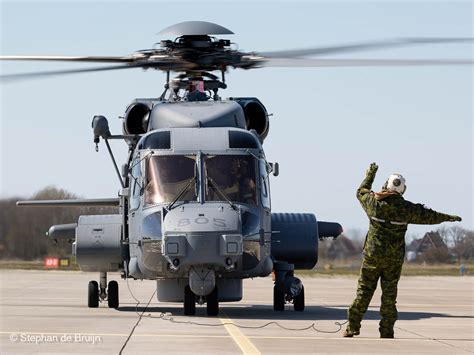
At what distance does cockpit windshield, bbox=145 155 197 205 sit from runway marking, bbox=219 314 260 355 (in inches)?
83.8

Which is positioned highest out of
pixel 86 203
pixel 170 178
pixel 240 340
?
pixel 170 178

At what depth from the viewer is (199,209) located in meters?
18.0

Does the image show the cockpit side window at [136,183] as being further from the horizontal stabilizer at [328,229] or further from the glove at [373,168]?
the glove at [373,168]

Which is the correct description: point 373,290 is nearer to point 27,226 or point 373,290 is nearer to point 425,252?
point 27,226

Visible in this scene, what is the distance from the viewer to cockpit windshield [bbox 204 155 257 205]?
18.6 metres

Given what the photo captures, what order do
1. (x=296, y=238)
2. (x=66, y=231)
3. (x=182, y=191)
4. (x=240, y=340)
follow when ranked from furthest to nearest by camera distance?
(x=66, y=231)
(x=296, y=238)
(x=182, y=191)
(x=240, y=340)

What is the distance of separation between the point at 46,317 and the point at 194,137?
361 cm

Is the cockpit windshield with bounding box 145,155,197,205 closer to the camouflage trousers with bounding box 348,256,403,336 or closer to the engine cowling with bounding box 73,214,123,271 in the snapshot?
the engine cowling with bounding box 73,214,123,271

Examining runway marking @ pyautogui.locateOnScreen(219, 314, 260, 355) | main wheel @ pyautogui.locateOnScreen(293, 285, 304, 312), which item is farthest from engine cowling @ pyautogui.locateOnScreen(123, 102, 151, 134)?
runway marking @ pyautogui.locateOnScreen(219, 314, 260, 355)

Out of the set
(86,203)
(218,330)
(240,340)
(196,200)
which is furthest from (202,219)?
(86,203)

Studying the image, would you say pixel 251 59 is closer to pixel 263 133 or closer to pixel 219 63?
pixel 219 63

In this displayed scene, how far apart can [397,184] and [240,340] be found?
8.55ft

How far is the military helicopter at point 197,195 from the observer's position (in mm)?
17703

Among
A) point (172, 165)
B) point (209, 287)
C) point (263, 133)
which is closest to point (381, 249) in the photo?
point (209, 287)
